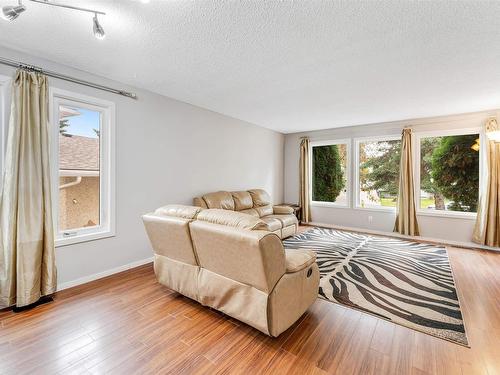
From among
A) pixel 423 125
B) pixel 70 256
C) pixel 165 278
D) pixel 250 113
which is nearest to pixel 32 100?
pixel 70 256

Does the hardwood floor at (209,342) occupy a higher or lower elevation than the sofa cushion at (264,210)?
lower

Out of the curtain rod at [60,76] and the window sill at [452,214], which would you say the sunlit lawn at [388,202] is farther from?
the curtain rod at [60,76]

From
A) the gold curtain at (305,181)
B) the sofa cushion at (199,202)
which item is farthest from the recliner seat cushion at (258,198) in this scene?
the sofa cushion at (199,202)

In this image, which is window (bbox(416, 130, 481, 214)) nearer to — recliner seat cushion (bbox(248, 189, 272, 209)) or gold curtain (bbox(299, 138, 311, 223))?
gold curtain (bbox(299, 138, 311, 223))

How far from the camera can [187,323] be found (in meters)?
2.05

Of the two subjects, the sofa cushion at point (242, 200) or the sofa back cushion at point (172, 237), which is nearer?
the sofa back cushion at point (172, 237)

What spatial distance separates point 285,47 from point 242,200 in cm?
308

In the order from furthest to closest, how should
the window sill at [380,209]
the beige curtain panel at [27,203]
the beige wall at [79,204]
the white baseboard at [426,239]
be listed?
1. the window sill at [380,209]
2. the white baseboard at [426,239]
3. the beige wall at [79,204]
4. the beige curtain panel at [27,203]

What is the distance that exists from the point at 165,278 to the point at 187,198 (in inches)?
69.0

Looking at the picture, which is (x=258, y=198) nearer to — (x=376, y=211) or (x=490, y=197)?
(x=376, y=211)

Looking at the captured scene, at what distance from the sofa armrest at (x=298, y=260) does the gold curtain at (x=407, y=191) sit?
12.3 feet

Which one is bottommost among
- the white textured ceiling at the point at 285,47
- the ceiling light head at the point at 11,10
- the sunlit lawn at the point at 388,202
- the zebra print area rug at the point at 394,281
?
the zebra print area rug at the point at 394,281

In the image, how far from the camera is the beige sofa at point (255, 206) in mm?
4180

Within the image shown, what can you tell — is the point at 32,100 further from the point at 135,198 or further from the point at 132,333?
the point at 132,333
